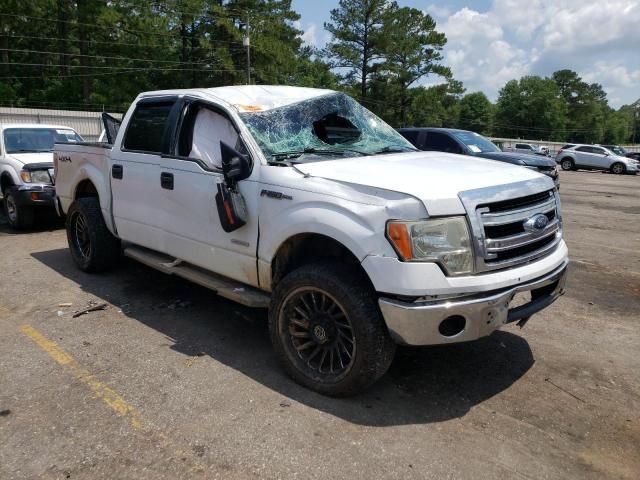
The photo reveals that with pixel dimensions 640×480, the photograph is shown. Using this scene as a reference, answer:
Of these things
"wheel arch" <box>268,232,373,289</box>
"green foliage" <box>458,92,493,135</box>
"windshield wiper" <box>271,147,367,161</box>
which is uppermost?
"green foliage" <box>458,92,493,135</box>

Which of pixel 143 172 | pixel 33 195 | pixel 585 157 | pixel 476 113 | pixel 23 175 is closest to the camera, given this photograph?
pixel 143 172

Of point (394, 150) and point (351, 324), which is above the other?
point (394, 150)

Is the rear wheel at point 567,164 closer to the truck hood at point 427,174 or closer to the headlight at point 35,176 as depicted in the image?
the headlight at point 35,176

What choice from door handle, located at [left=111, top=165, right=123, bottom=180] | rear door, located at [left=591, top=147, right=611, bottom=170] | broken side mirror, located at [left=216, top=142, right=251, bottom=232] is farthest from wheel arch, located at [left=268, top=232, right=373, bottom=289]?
rear door, located at [left=591, top=147, right=611, bottom=170]

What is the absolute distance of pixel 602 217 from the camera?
1162 centimetres

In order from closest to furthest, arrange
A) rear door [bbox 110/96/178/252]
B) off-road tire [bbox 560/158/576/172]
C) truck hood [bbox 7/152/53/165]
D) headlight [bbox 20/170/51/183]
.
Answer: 1. rear door [bbox 110/96/178/252]
2. headlight [bbox 20/170/51/183]
3. truck hood [bbox 7/152/53/165]
4. off-road tire [bbox 560/158/576/172]

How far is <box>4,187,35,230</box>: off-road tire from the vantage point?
28.3 ft

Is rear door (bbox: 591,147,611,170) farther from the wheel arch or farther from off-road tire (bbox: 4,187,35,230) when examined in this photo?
the wheel arch

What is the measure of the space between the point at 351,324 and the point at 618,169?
32.9 meters

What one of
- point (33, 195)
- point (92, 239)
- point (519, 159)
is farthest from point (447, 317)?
point (519, 159)

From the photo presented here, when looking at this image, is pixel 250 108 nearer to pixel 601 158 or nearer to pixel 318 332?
pixel 318 332

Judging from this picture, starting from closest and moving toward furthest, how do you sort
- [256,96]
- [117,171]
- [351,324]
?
[351,324]
[256,96]
[117,171]

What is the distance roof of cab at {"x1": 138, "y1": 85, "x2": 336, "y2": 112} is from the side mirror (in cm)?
59

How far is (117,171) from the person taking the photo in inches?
208
